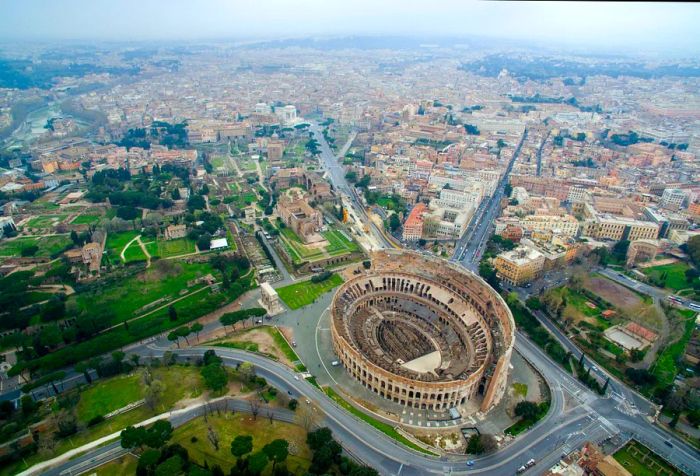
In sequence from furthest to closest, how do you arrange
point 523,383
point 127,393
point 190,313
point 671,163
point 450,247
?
point 671,163, point 450,247, point 190,313, point 523,383, point 127,393

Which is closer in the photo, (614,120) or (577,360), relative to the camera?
(577,360)

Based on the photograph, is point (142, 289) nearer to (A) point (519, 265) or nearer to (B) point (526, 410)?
(B) point (526, 410)

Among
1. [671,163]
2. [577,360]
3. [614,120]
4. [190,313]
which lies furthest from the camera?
[614,120]

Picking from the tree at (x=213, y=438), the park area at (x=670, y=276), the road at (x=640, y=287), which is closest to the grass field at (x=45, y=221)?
the tree at (x=213, y=438)

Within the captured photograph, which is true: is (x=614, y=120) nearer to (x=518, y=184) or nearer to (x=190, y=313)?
(x=518, y=184)

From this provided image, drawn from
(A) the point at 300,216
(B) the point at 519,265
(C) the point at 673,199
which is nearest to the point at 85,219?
(A) the point at 300,216

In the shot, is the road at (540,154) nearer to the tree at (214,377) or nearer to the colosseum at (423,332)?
the colosseum at (423,332)

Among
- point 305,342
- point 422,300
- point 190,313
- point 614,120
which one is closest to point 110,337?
point 190,313
